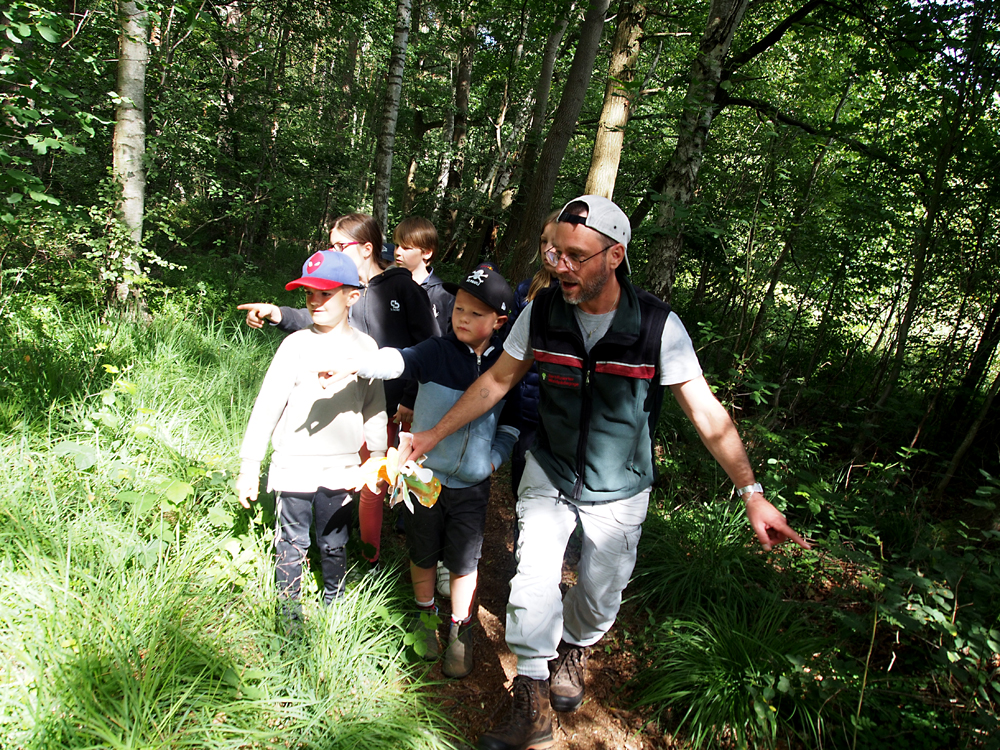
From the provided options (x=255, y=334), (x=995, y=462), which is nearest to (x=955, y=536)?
(x=995, y=462)

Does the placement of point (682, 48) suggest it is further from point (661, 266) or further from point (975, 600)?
point (975, 600)

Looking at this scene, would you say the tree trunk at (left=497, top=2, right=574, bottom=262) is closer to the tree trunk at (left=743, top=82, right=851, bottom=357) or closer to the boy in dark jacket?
the tree trunk at (left=743, top=82, right=851, bottom=357)

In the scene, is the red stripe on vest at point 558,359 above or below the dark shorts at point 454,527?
above

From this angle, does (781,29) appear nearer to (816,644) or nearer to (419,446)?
(816,644)

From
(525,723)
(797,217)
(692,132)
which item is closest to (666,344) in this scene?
(525,723)

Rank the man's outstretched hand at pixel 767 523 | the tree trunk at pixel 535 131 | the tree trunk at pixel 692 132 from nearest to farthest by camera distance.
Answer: the man's outstretched hand at pixel 767 523
the tree trunk at pixel 692 132
the tree trunk at pixel 535 131

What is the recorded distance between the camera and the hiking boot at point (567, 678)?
2.57m

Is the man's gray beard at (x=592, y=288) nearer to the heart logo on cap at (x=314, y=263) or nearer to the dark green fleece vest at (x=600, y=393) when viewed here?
the dark green fleece vest at (x=600, y=393)

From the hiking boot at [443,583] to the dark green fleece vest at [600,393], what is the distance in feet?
3.97

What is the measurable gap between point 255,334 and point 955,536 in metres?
6.45

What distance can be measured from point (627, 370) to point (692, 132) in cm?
412

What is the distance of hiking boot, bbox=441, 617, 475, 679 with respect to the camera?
8.73 feet

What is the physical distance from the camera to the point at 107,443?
3268 millimetres

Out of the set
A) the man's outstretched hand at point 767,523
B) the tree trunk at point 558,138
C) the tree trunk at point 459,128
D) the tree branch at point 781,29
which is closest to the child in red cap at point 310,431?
the man's outstretched hand at point 767,523
